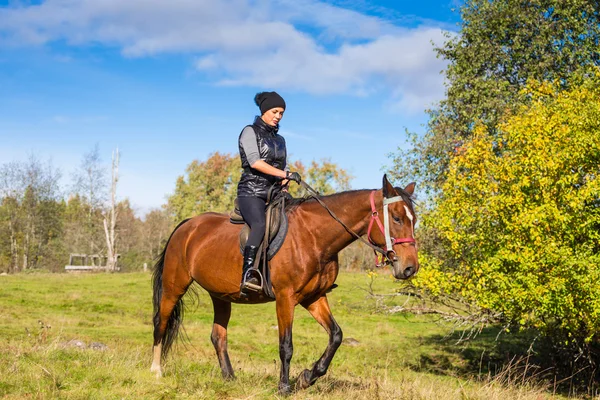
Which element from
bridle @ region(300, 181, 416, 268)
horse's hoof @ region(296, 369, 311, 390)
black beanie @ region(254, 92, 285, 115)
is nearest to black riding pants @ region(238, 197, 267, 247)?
bridle @ region(300, 181, 416, 268)

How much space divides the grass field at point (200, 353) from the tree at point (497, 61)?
695 centimetres

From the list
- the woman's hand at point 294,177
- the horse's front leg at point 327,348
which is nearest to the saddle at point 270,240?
the woman's hand at point 294,177

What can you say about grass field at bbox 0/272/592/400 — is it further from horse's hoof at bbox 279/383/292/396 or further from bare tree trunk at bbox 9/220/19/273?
bare tree trunk at bbox 9/220/19/273

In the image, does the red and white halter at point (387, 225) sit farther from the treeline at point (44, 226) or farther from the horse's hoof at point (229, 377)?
the treeline at point (44, 226)

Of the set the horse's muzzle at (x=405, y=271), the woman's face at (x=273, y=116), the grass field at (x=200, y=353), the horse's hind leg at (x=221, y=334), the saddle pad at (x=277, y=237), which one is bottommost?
the grass field at (x=200, y=353)

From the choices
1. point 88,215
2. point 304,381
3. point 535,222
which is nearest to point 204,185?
point 88,215

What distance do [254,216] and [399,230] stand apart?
6.45ft

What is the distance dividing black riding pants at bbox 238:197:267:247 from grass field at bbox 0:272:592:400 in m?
1.91

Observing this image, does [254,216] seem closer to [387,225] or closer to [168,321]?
[387,225]

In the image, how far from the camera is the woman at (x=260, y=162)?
287 inches

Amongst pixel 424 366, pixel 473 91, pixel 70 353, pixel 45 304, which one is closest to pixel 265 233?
pixel 70 353

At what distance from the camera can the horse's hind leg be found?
8.53 m

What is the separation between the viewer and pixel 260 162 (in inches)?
290

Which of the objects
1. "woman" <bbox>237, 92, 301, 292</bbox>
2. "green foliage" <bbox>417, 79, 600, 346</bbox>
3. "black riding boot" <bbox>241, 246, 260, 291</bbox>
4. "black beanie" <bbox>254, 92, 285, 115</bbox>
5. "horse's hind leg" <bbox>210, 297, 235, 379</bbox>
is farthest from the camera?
"green foliage" <bbox>417, 79, 600, 346</bbox>
